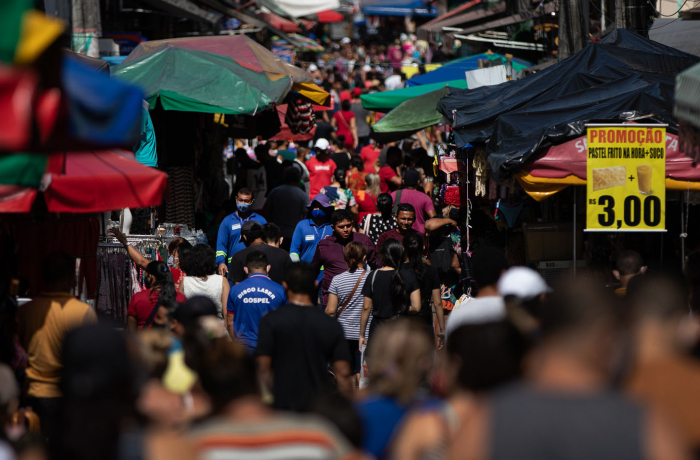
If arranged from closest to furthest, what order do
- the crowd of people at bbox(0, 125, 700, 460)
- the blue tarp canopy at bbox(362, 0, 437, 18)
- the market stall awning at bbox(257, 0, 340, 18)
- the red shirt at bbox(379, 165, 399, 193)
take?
the crowd of people at bbox(0, 125, 700, 460) < the red shirt at bbox(379, 165, 399, 193) < the market stall awning at bbox(257, 0, 340, 18) < the blue tarp canopy at bbox(362, 0, 437, 18)

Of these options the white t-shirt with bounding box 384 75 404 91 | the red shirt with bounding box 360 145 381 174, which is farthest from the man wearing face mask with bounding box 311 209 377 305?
the white t-shirt with bounding box 384 75 404 91

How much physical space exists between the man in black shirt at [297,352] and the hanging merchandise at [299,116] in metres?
8.51

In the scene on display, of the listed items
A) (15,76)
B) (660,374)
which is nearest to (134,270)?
(15,76)

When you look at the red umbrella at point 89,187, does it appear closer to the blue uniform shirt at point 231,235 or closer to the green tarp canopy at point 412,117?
the blue uniform shirt at point 231,235

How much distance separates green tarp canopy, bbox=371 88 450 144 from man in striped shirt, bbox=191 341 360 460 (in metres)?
12.4

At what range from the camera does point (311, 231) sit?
1035 cm

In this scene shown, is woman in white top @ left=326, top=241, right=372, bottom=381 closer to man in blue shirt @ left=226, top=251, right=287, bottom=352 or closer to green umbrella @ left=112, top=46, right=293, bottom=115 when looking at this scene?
man in blue shirt @ left=226, top=251, right=287, bottom=352

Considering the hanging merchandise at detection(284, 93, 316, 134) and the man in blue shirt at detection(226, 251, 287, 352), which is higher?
the hanging merchandise at detection(284, 93, 316, 134)

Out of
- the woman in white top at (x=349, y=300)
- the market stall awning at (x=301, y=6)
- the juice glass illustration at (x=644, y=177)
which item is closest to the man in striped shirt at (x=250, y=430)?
the woman in white top at (x=349, y=300)

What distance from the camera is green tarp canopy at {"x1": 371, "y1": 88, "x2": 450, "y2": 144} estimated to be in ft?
51.6

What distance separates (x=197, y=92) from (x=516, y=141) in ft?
13.2

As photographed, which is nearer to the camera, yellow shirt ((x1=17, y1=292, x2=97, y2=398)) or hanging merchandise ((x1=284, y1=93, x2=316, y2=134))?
yellow shirt ((x1=17, y1=292, x2=97, y2=398))

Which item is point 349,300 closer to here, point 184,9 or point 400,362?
point 400,362

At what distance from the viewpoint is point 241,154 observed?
49.5ft
